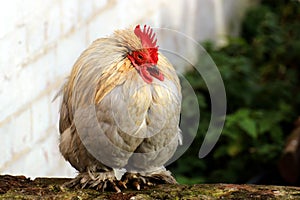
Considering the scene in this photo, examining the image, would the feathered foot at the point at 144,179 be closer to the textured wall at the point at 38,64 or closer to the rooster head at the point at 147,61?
the rooster head at the point at 147,61

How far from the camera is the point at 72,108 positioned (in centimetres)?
416

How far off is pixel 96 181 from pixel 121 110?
42 centimetres

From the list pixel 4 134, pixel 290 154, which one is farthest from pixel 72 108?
pixel 290 154

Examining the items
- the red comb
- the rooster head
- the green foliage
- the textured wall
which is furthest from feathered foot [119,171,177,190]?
the green foliage

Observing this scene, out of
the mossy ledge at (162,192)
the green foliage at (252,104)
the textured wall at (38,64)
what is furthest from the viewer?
the green foliage at (252,104)

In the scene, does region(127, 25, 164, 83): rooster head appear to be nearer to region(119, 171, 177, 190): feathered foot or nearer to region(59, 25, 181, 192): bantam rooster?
region(59, 25, 181, 192): bantam rooster

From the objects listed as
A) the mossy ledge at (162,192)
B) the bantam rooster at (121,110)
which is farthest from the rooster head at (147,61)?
the mossy ledge at (162,192)

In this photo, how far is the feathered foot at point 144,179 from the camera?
4180 millimetres

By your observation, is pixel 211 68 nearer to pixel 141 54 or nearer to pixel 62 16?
pixel 62 16

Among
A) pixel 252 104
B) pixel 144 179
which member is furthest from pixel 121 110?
pixel 252 104

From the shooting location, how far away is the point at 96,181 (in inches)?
162

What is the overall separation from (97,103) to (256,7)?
601 centimetres

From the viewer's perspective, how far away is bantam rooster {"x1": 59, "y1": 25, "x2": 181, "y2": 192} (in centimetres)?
390

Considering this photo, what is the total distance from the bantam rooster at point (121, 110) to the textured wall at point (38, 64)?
108cm
